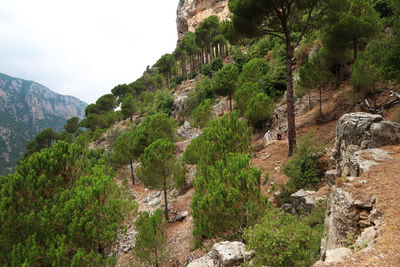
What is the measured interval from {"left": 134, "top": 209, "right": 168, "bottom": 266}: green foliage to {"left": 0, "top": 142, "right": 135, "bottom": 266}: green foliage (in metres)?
1.61

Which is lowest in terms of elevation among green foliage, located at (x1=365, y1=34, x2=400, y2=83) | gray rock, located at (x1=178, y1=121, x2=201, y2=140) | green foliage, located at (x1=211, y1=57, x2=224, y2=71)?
gray rock, located at (x1=178, y1=121, x2=201, y2=140)

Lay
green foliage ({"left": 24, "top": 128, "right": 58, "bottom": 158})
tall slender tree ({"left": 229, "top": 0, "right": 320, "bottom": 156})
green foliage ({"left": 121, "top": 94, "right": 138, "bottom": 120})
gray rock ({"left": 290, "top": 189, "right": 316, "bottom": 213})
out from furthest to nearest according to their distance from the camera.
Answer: green foliage ({"left": 24, "top": 128, "right": 58, "bottom": 158}) < green foliage ({"left": 121, "top": 94, "right": 138, "bottom": 120}) < tall slender tree ({"left": 229, "top": 0, "right": 320, "bottom": 156}) < gray rock ({"left": 290, "top": 189, "right": 316, "bottom": 213})

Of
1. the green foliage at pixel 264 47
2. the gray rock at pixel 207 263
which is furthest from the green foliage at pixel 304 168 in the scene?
the green foliage at pixel 264 47

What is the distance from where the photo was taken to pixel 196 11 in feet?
267

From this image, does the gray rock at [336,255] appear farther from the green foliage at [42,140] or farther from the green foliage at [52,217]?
the green foliage at [42,140]

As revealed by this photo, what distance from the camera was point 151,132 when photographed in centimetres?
2117

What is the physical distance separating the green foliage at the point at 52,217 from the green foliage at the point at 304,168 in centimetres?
795

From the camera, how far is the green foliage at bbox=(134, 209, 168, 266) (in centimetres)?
1008

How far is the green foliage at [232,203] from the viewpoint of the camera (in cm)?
725

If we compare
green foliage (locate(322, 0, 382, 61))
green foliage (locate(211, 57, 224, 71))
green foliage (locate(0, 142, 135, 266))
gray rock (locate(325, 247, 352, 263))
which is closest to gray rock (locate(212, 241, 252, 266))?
gray rock (locate(325, 247, 352, 263))

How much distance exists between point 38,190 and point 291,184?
10.9m

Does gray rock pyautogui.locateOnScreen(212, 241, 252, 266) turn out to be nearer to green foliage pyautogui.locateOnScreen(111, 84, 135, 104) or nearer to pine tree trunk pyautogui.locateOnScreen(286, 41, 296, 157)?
pine tree trunk pyautogui.locateOnScreen(286, 41, 296, 157)

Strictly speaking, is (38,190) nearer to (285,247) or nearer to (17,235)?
(17,235)

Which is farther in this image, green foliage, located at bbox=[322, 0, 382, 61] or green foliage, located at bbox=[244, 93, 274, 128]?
green foliage, located at bbox=[244, 93, 274, 128]
